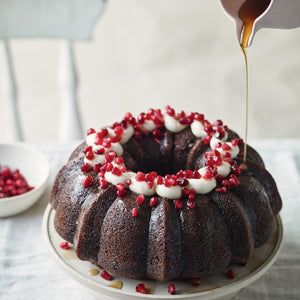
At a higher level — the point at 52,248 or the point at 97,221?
the point at 97,221

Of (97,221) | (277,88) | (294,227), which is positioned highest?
(97,221)

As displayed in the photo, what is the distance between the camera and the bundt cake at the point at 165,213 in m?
1.66

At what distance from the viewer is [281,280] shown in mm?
1972

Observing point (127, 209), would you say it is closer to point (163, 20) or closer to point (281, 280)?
point (281, 280)

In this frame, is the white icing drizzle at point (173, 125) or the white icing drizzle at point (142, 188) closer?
the white icing drizzle at point (142, 188)

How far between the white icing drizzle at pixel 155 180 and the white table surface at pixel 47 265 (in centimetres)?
48

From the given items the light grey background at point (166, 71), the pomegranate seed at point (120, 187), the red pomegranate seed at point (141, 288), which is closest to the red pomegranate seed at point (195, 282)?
the red pomegranate seed at point (141, 288)

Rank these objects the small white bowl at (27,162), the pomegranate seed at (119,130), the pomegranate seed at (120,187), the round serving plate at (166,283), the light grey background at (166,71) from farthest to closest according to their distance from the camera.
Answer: the light grey background at (166,71), the small white bowl at (27,162), the pomegranate seed at (119,130), the pomegranate seed at (120,187), the round serving plate at (166,283)

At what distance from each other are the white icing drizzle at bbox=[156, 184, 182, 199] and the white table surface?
0.52m

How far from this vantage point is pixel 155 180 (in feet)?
5.73

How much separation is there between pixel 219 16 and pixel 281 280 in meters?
5.24

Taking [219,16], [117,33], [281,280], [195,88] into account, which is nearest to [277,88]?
[195,88]

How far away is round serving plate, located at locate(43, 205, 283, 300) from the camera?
1619mm

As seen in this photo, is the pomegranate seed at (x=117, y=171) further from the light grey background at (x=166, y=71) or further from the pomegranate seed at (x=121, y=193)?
the light grey background at (x=166, y=71)
